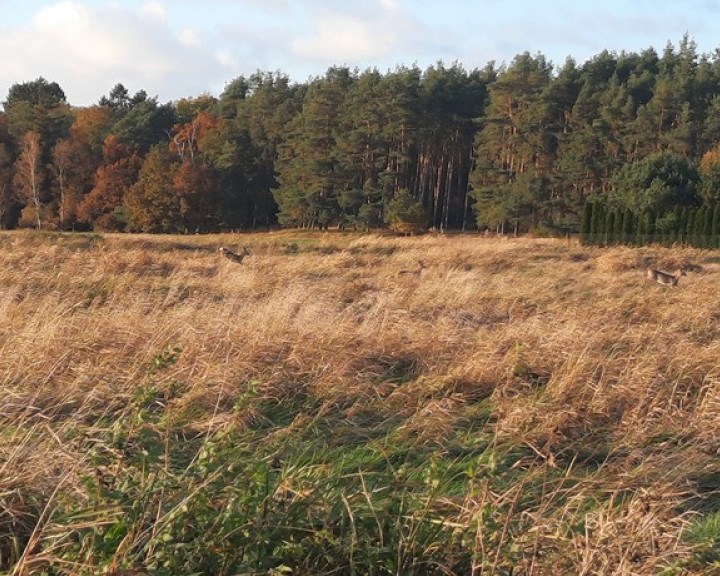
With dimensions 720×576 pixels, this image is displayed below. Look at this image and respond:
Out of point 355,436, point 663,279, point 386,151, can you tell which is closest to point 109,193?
point 386,151

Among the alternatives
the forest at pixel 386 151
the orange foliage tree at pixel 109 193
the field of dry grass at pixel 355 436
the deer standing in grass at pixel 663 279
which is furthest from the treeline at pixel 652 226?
the orange foliage tree at pixel 109 193

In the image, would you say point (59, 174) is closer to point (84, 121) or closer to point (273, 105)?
point (84, 121)

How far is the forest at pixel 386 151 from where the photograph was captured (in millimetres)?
50875

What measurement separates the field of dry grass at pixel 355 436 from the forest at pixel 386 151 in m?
39.2

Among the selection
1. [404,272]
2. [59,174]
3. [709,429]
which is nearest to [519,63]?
[59,174]

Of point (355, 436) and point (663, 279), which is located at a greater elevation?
point (355, 436)

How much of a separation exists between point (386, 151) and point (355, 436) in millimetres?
53661

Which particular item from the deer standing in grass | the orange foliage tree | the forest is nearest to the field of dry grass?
the deer standing in grass

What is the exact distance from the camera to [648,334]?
273 inches

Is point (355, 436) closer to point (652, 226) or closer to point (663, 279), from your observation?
point (663, 279)

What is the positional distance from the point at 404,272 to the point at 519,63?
149 feet

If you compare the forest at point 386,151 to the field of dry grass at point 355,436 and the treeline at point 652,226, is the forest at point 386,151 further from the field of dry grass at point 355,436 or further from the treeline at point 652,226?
the field of dry grass at point 355,436

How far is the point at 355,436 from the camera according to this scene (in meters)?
4.50

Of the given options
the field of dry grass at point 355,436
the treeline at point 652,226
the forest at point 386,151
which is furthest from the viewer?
the forest at point 386,151
